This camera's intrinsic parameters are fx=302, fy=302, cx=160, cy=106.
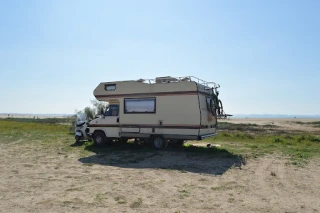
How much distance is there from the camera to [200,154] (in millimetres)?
12930

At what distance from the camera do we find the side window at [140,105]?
14115 mm

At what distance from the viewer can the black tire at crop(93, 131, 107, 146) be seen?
1557cm

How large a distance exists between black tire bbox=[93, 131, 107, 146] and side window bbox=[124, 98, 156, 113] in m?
1.99

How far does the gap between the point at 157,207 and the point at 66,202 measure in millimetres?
1970

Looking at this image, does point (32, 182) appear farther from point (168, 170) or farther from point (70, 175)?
point (168, 170)

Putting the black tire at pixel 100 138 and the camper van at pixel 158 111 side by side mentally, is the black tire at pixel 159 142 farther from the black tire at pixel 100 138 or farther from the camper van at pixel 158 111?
the black tire at pixel 100 138

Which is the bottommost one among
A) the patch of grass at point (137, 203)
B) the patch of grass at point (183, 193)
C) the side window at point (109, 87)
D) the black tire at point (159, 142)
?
the patch of grass at point (137, 203)

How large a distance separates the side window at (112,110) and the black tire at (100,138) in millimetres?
1106

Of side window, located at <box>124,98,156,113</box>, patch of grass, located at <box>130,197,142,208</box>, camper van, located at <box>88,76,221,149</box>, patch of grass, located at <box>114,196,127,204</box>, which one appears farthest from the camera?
side window, located at <box>124,98,156,113</box>

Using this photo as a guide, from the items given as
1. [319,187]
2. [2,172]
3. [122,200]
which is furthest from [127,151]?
[319,187]

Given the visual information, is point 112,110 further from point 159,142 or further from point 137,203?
point 137,203

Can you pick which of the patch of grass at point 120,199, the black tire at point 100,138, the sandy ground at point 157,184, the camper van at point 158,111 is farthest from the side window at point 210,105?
the patch of grass at point 120,199

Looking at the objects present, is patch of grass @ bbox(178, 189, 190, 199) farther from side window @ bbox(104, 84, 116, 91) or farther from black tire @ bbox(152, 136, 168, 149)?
side window @ bbox(104, 84, 116, 91)

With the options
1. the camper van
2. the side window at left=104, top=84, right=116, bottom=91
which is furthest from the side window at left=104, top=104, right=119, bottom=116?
the side window at left=104, top=84, right=116, bottom=91
